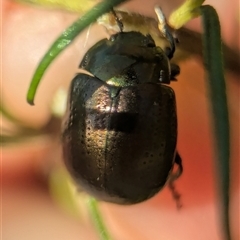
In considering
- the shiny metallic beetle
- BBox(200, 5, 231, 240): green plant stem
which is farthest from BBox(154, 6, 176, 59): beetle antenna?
BBox(200, 5, 231, 240): green plant stem

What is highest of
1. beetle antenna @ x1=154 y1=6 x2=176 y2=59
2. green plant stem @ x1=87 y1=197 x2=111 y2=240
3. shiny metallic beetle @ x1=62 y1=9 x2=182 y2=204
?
beetle antenna @ x1=154 y1=6 x2=176 y2=59

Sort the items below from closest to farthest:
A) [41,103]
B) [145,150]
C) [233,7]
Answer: [145,150], [233,7], [41,103]

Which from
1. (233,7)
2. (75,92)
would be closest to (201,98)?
(233,7)

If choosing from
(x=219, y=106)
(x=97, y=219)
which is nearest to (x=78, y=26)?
(x=219, y=106)

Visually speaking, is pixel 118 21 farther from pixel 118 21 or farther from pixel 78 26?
pixel 78 26

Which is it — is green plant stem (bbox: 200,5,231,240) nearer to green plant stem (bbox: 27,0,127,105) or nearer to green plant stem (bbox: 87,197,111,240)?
green plant stem (bbox: 27,0,127,105)

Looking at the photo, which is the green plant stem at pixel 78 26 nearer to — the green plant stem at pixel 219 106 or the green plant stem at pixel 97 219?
the green plant stem at pixel 219 106

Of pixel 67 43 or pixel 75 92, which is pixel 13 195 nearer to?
pixel 75 92
